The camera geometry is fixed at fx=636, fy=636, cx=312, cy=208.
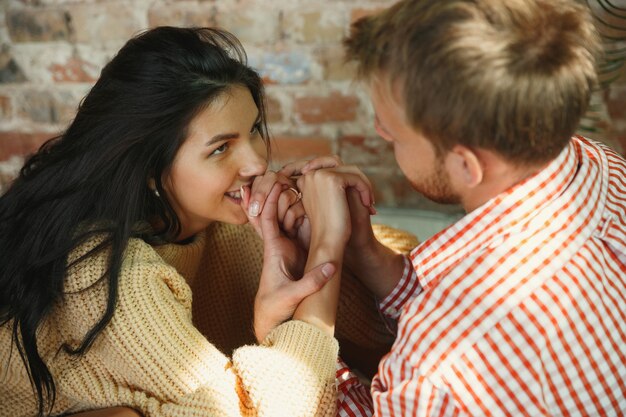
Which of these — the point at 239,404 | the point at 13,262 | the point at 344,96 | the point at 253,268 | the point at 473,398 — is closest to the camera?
the point at 473,398

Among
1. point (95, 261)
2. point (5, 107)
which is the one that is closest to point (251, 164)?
point (95, 261)

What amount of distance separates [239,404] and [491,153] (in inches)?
19.0

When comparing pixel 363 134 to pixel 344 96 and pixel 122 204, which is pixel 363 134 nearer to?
pixel 344 96

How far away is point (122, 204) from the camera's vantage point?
1.03 meters

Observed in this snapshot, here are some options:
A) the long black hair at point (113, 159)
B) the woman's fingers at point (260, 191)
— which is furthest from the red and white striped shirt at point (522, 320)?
the long black hair at point (113, 159)

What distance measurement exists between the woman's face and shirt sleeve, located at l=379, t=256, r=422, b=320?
28 centimetres

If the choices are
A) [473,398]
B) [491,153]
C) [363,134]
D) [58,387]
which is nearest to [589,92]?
[491,153]

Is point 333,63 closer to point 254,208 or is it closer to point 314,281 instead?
point 254,208

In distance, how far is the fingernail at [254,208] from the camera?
1.05 meters

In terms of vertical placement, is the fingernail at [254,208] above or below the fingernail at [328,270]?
above

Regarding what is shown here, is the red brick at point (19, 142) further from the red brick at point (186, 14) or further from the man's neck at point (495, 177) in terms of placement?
the man's neck at point (495, 177)

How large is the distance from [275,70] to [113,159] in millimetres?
706

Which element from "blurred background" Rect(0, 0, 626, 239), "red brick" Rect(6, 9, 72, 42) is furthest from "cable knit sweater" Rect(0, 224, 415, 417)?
"red brick" Rect(6, 9, 72, 42)

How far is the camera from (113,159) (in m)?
1.02
